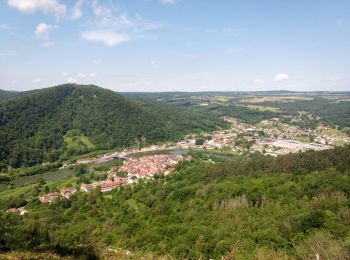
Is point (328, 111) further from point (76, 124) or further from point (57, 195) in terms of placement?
point (57, 195)

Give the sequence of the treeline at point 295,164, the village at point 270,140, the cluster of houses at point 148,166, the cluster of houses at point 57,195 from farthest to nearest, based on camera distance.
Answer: the village at point 270,140, the cluster of houses at point 148,166, the cluster of houses at point 57,195, the treeline at point 295,164

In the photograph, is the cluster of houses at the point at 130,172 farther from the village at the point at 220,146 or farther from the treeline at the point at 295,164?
the treeline at the point at 295,164

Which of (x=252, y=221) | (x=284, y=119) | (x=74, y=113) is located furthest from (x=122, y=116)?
(x=252, y=221)

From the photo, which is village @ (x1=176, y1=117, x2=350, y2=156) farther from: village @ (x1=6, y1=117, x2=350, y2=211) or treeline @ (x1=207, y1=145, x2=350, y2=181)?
treeline @ (x1=207, y1=145, x2=350, y2=181)

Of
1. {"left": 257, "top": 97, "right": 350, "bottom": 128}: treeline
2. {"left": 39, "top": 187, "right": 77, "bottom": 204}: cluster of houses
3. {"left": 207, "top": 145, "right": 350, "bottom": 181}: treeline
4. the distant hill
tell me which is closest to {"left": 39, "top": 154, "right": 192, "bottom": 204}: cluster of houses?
{"left": 39, "top": 187, "right": 77, "bottom": 204}: cluster of houses

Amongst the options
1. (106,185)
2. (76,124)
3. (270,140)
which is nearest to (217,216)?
(106,185)

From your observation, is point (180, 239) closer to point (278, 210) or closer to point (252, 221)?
point (252, 221)

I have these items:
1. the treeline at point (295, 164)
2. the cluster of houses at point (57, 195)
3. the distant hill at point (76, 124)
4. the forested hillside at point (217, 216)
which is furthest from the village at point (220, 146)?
the treeline at point (295, 164)
